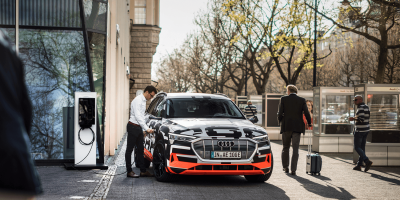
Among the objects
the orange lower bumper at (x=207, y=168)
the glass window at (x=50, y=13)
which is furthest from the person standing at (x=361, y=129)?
the glass window at (x=50, y=13)

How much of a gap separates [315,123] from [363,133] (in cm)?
500

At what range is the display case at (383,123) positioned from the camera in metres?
11.9

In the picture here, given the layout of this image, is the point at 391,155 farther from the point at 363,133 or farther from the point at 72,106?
the point at 72,106

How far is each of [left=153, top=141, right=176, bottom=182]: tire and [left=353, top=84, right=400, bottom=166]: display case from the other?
5.81 metres

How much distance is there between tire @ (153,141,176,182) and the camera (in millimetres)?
8252

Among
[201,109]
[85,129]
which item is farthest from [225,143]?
[85,129]

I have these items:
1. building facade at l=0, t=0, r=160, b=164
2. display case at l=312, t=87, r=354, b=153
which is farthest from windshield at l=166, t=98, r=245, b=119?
display case at l=312, t=87, r=354, b=153

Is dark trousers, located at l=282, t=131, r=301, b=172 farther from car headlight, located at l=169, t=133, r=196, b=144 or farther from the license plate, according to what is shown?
car headlight, located at l=169, t=133, r=196, b=144

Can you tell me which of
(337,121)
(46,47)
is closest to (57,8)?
(46,47)

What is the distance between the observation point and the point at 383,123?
39.9 feet

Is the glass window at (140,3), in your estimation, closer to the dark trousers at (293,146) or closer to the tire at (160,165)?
the dark trousers at (293,146)

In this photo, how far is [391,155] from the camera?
1194 centimetres

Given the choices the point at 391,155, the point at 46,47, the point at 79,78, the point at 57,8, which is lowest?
the point at 391,155

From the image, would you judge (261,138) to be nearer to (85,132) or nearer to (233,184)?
(233,184)
